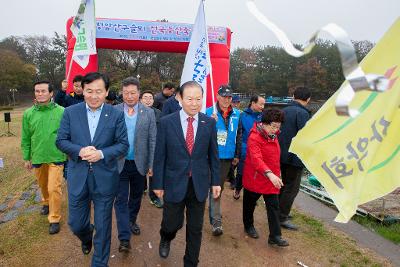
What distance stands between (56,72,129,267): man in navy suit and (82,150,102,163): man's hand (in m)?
0.01

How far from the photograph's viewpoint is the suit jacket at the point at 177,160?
336 cm

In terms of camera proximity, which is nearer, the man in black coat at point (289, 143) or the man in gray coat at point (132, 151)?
the man in gray coat at point (132, 151)

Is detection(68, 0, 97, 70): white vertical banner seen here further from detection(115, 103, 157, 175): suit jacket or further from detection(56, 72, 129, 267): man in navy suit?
detection(56, 72, 129, 267): man in navy suit

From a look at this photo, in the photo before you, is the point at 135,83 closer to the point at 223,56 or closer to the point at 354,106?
the point at 354,106

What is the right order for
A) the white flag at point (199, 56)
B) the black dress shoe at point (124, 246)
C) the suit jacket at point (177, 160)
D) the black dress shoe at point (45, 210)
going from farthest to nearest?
the white flag at point (199, 56) → the black dress shoe at point (45, 210) → the black dress shoe at point (124, 246) → the suit jacket at point (177, 160)

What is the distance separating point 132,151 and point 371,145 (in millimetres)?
2715

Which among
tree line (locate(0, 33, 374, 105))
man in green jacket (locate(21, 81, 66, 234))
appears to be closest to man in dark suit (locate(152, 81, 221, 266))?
man in green jacket (locate(21, 81, 66, 234))

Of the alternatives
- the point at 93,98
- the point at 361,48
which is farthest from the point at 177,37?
the point at 361,48

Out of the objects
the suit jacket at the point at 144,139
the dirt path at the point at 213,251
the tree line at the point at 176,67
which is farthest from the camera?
the tree line at the point at 176,67

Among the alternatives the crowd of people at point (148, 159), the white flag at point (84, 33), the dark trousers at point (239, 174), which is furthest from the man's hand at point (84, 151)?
the white flag at point (84, 33)

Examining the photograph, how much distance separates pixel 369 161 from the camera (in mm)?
1896

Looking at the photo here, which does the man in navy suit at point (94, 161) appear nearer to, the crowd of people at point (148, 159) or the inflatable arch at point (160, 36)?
the crowd of people at point (148, 159)

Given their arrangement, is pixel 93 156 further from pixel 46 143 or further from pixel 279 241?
pixel 279 241

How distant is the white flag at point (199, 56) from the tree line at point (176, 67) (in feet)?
91.0
